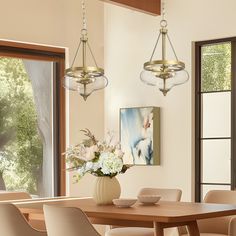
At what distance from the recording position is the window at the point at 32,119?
8148 mm

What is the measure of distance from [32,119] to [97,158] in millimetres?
2928

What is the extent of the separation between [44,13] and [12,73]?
0.87 meters

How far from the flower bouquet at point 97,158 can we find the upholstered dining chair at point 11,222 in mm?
741

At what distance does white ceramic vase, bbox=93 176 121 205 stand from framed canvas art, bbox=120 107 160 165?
2704mm

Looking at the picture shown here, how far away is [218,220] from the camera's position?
5.95 metres

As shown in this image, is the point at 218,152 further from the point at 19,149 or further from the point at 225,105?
the point at 19,149

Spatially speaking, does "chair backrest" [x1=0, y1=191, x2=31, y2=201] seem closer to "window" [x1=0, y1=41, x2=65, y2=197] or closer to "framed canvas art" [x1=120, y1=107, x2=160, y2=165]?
"window" [x1=0, y1=41, x2=65, y2=197]

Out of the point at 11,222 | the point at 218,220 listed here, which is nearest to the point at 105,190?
the point at 11,222

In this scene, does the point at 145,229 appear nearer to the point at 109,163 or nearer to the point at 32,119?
the point at 109,163

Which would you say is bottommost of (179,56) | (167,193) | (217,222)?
(217,222)

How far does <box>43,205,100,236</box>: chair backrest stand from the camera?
4.41 metres

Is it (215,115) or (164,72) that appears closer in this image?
(164,72)

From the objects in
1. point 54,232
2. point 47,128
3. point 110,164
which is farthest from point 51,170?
point 54,232

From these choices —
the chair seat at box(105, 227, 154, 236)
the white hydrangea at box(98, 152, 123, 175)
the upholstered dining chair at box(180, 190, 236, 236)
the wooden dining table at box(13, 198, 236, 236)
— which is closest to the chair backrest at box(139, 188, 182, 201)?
the upholstered dining chair at box(180, 190, 236, 236)
